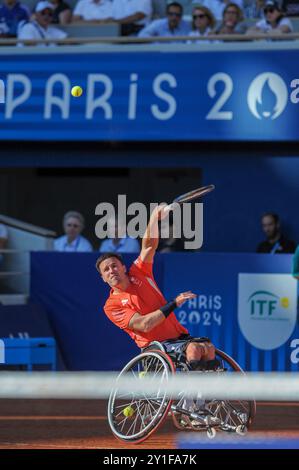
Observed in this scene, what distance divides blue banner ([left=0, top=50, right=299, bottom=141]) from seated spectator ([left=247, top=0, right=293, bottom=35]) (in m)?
0.49

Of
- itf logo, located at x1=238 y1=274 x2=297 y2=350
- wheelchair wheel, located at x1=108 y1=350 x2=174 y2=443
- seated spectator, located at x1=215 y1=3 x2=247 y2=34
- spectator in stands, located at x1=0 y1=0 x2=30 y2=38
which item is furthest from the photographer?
spectator in stands, located at x1=0 y1=0 x2=30 y2=38

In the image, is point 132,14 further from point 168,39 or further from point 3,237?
point 3,237

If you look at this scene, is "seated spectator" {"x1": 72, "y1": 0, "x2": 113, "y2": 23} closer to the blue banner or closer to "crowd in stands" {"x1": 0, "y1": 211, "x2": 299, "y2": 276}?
the blue banner

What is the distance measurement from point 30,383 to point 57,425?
200 cm

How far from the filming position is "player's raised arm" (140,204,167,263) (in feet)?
23.5

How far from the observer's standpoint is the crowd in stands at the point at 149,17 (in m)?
12.6

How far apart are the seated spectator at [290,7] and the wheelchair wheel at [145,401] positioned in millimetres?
6999

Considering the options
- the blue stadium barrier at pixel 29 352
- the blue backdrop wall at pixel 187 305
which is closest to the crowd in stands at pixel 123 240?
the blue backdrop wall at pixel 187 305

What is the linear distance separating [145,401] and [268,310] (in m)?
3.75

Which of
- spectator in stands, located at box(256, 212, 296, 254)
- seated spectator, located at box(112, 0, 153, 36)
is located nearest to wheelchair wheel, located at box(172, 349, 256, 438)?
spectator in stands, located at box(256, 212, 296, 254)

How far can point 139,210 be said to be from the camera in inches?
553

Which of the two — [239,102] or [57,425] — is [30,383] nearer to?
[57,425]
